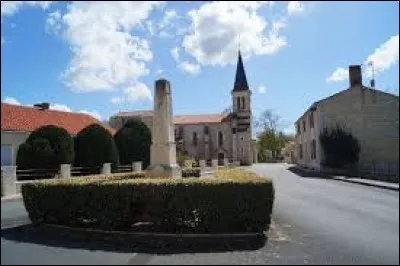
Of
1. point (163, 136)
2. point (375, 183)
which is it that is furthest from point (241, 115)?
point (163, 136)

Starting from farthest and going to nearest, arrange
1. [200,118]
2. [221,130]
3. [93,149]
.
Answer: [200,118], [221,130], [93,149]

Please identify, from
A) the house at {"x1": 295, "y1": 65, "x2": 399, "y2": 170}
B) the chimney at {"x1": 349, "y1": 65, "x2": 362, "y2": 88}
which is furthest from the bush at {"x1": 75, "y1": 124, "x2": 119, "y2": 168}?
the chimney at {"x1": 349, "y1": 65, "x2": 362, "y2": 88}

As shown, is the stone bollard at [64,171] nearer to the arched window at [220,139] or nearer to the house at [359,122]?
the house at [359,122]

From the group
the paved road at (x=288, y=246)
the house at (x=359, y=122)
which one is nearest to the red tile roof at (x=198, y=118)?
the house at (x=359, y=122)

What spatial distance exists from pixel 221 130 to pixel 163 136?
71620 mm

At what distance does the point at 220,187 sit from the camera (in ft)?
32.4

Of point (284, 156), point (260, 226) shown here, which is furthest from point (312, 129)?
point (284, 156)

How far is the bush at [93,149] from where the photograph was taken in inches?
1190

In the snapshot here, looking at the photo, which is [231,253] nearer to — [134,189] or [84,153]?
[134,189]

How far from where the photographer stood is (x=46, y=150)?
1041 inches

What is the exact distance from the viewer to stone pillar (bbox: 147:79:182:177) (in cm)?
1428

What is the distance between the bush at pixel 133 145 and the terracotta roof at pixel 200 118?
1965 inches

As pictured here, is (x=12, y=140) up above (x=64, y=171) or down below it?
above

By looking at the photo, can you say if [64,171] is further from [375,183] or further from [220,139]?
[220,139]
